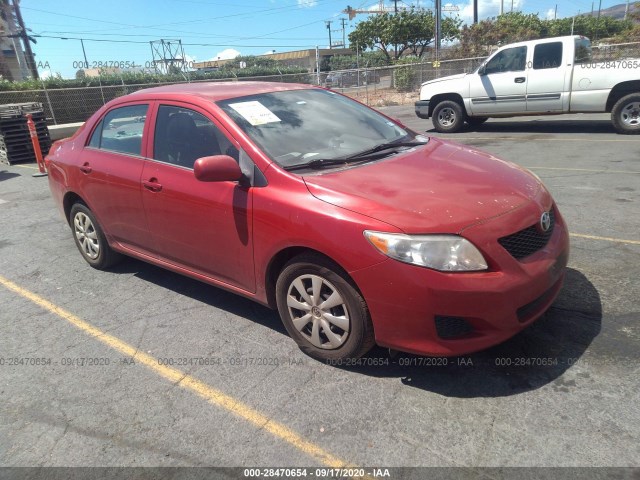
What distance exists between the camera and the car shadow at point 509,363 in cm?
271

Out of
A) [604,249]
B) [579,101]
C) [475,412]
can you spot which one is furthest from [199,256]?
[579,101]

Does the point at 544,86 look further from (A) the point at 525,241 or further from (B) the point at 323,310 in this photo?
(B) the point at 323,310

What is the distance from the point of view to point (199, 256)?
3572 mm

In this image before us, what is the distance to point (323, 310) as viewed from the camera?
290 cm

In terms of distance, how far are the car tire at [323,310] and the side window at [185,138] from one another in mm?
949

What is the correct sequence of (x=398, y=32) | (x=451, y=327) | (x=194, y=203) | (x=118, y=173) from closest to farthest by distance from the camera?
(x=451, y=327), (x=194, y=203), (x=118, y=173), (x=398, y=32)

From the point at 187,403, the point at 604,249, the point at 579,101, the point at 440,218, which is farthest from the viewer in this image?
the point at 579,101

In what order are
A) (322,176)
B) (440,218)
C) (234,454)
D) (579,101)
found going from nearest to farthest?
(234,454), (440,218), (322,176), (579,101)

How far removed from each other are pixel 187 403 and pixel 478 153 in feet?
8.81

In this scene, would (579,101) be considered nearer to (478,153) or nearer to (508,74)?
(508,74)

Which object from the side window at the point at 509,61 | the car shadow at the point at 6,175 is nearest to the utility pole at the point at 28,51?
the car shadow at the point at 6,175

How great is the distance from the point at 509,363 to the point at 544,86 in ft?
31.0

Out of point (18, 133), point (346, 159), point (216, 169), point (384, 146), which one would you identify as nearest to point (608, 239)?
point (384, 146)

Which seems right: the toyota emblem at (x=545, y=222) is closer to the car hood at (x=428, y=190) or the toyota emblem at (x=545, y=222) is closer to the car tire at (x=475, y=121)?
the car hood at (x=428, y=190)
